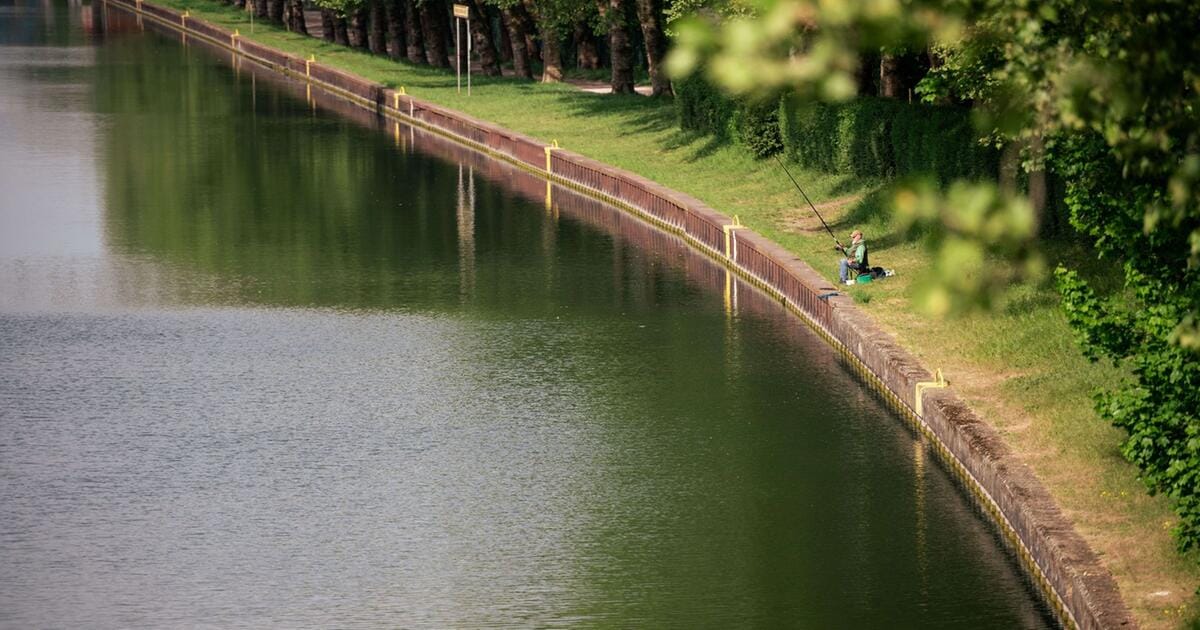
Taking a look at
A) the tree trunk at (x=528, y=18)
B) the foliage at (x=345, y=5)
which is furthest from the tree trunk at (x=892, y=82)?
the foliage at (x=345, y=5)

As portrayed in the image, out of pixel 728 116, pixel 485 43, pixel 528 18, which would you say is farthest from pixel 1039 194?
pixel 528 18

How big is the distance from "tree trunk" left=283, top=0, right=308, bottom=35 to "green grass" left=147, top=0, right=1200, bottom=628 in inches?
1368

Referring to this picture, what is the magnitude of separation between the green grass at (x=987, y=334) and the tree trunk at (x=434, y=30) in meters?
15.3

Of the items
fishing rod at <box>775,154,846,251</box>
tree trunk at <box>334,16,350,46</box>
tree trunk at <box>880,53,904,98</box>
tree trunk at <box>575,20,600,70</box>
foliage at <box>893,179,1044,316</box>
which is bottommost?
tree trunk at <box>334,16,350,46</box>

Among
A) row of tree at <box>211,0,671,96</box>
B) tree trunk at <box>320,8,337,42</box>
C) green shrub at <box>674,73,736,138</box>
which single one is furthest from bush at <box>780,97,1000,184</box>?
tree trunk at <box>320,8,337,42</box>

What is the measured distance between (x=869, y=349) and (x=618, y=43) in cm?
2960

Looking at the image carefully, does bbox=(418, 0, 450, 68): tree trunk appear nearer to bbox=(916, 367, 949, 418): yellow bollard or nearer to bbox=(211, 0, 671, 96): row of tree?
bbox=(211, 0, 671, 96): row of tree

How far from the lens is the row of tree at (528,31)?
173 feet

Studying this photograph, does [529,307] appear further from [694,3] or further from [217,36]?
[217,36]

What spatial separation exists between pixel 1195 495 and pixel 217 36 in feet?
250

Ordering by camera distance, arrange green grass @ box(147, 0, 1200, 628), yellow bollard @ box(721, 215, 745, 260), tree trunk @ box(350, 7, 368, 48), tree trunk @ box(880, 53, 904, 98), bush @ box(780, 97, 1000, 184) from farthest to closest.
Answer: tree trunk @ box(350, 7, 368, 48)
tree trunk @ box(880, 53, 904, 98)
yellow bollard @ box(721, 215, 745, 260)
bush @ box(780, 97, 1000, 184)
green grass @ box(147, 0, 1200, 628)

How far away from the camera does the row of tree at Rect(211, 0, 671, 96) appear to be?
52656 millimetres

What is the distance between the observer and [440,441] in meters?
22.7

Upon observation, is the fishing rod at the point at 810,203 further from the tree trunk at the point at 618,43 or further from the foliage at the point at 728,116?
the tree trunk at the point at 618,43
